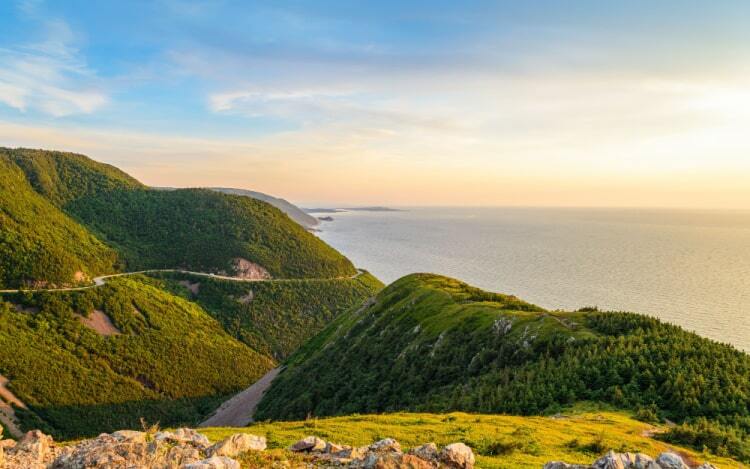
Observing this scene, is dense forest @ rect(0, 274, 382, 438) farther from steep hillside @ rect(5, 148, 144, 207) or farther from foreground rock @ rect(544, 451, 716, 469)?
steep hillside @ rect(5, 148, 144, 207)

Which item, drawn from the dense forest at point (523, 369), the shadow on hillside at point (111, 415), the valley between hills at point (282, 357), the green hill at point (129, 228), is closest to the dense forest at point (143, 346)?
the shadow on hillside at point (111, 415)

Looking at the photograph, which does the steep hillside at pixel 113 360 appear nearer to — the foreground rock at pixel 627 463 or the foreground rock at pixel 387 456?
the foreground rock at pixel 387 456

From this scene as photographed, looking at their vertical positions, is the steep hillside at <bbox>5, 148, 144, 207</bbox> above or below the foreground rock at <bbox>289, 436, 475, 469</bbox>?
above

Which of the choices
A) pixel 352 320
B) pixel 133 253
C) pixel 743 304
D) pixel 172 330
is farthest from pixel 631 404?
pixel 133 253

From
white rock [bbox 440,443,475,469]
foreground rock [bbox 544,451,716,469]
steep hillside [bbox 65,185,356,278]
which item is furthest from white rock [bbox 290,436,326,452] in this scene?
steep hillside [bbox 65,185,356,278]

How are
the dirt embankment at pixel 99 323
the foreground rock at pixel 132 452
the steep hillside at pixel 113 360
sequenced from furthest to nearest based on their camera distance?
the dirt embankment at pixel 99 323 < the steep hillside at pixel 113 360 < the foreground rock at pixel 132 452

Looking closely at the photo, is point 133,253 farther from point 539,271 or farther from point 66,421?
point 539,271
